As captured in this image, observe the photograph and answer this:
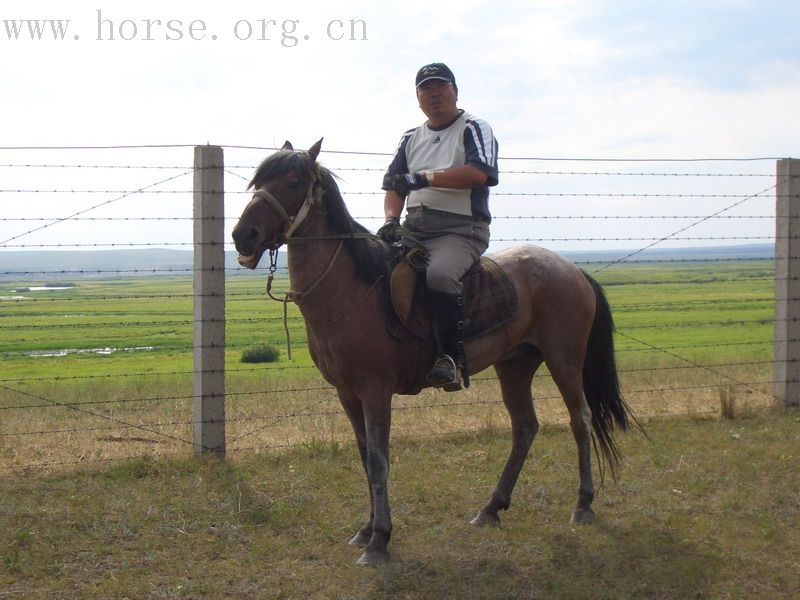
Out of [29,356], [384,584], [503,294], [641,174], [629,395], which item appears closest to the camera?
[384,584]

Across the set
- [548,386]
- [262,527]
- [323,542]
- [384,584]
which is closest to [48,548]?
[262,527]

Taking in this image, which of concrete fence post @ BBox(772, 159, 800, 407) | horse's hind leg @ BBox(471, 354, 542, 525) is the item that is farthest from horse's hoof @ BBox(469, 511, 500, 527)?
concrete fence post @ BBox(772, 159, 800, 407)

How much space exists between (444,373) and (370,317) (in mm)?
591

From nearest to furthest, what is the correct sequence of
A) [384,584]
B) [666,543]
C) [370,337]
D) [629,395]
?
[384,584] → [370,337] → [666,543] → [629,395]

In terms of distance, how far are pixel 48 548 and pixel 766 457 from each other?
5.76 m

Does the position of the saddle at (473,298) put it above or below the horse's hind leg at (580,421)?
above

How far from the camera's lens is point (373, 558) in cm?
507

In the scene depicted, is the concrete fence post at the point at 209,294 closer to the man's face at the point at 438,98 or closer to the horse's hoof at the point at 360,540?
the horse's hoof at the point at 360,540

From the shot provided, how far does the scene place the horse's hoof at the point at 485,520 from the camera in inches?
229

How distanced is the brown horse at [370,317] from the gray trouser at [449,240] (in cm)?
35

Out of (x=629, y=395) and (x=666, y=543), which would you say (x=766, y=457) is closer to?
(x=666, y=543)

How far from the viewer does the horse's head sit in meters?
4.66

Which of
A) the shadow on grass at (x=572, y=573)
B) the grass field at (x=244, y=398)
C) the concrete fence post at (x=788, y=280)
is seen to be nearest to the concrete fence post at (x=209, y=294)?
the grass field at (x=244, y=398)

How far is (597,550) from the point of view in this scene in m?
5.31
